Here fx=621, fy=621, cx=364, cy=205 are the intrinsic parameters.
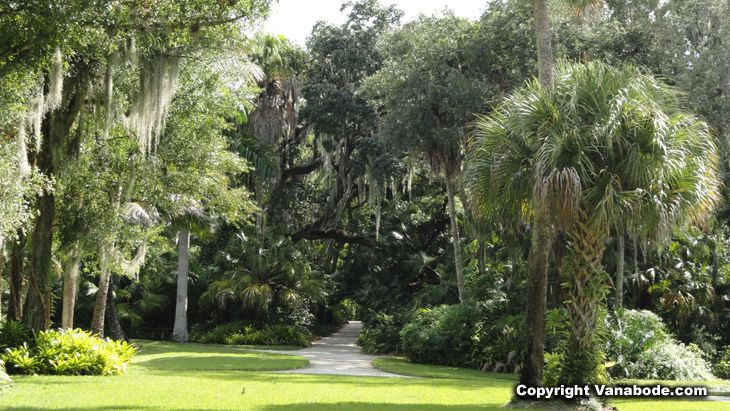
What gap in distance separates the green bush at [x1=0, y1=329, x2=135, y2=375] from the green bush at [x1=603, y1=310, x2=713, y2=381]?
36.2 feet

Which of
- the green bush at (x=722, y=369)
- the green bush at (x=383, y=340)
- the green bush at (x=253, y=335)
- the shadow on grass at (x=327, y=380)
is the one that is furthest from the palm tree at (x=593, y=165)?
the green bush at (x=253, y=335)

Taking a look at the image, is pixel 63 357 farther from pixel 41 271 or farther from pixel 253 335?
pixel 253 335

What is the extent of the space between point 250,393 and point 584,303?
5239 mm

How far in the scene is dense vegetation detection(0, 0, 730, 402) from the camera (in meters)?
9.01

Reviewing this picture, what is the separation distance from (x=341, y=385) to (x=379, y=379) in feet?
5.37

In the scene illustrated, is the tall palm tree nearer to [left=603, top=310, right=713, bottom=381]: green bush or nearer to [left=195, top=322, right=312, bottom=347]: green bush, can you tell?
[left=603, top=310, right=713, bottom=381]: green bush

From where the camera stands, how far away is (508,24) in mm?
19328

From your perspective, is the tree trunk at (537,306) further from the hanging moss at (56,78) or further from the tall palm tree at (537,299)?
the hanging moss at (56,78)

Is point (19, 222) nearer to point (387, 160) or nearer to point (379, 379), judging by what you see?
point (379, 379)

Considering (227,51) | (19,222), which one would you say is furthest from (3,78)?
(227,51)

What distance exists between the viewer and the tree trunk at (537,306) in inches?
364

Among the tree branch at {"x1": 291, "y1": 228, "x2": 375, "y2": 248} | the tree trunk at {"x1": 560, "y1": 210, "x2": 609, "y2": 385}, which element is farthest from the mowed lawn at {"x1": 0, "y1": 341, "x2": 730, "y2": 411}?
the tree branch at {"x1": 291, "y1": 228, "x2": 375, "y2": 248}

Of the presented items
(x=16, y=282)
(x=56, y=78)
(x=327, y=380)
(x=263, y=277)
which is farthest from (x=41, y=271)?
(x=263, y=277)

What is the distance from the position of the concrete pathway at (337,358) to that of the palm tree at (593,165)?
6139mm
